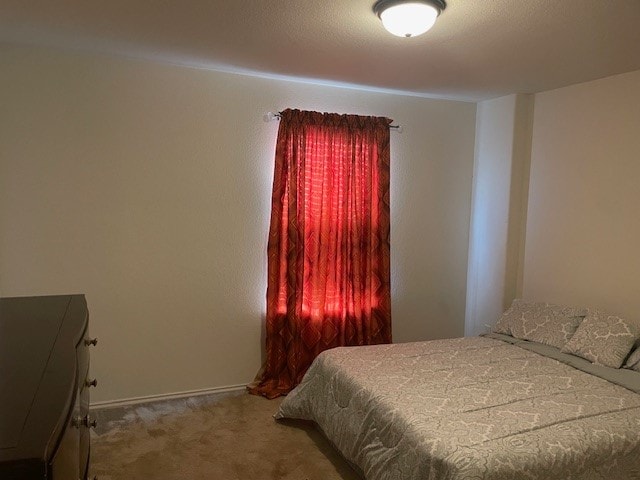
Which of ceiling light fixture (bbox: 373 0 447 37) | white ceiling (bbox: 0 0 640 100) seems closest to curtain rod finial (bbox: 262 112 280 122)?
white ceiling (bbox: 0 0 640 100)

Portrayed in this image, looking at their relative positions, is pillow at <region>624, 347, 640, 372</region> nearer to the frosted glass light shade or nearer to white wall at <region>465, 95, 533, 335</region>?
white wall at <region>465, 95, 533, 335</region>

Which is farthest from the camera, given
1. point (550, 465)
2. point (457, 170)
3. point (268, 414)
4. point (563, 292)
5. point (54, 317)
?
point (457, 170)

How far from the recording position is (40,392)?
1002 mm

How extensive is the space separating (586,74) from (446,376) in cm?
219

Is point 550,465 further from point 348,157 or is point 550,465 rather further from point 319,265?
point 348,157

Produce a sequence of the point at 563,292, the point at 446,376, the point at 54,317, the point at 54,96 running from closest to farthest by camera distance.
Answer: the point at 54,317 < the point at 446,376 < the point at 54,96 < the point at 563,292

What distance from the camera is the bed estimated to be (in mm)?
1939

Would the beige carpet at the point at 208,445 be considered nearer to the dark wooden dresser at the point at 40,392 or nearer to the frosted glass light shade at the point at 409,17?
the dark wooden dresser at the point at 40,392

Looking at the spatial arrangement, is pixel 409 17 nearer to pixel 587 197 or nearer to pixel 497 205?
pixel 587 197

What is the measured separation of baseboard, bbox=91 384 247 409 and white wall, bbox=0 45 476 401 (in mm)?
38

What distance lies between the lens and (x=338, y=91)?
3.79m

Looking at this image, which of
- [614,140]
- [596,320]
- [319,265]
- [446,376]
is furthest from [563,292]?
[319,265]

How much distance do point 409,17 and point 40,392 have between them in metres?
1.94

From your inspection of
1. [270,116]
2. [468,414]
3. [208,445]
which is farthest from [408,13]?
[208,445]
